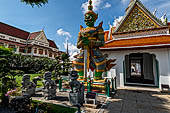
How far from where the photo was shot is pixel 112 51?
7.99m

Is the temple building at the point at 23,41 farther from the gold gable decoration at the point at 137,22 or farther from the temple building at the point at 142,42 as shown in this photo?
the gold gable decoration at the point at 137,22

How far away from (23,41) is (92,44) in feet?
73.9

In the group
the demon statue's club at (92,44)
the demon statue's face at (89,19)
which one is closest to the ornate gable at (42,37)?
the demon statue's face at (89,19)

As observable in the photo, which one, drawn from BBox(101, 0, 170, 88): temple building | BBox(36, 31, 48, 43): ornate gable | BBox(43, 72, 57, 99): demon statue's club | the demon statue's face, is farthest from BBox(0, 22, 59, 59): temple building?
BBox(101, 0, 170, 88): temple building

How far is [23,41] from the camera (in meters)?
22.5

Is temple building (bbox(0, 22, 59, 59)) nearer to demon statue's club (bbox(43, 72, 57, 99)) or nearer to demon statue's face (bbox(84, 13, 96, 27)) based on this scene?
demon statue's club (bbox(43, 72, 57, 99))

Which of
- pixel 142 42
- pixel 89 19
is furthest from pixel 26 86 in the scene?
pixel 142 42

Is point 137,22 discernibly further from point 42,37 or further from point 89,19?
point 42,37

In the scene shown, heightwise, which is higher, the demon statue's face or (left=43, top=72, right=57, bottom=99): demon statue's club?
the demon statue's face

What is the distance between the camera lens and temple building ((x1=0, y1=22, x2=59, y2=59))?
61.5ft

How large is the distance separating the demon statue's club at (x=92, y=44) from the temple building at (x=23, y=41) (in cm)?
1844

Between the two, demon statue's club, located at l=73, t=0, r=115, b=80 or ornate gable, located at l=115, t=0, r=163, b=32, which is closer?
demon statue's club, located at l=73, t=0, r=115, b=80

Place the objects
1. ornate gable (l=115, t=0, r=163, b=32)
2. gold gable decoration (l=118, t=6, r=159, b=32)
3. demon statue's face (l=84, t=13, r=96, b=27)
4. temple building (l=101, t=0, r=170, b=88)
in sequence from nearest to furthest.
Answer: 1. demon statue's face (l=84, t=13, r=96, b=27)
2. temple building (l=101, t=0, r=170, b=88)
3. ornate gable (l=115, t=0, r=163, b=32)
4. gold gable decoration (l=118, t=6, r=159, b=32)

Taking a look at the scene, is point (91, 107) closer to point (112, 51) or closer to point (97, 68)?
point (97, 68)
